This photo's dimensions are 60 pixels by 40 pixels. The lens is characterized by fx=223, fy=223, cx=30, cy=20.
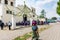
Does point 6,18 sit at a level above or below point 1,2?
below

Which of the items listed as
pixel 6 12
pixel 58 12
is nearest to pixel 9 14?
pixel 6 12

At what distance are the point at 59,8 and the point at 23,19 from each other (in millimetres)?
53516

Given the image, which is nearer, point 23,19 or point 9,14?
point 9,14

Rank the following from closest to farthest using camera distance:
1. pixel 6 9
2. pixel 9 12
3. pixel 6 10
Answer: pixel 6 9 → pixel 6 10 → pixel 9 12

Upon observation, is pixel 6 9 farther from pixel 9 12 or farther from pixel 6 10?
pixel 9 12

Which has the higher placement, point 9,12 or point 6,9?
point 6,9

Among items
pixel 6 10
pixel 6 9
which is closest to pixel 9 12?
pixel 6 10

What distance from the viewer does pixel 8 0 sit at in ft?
176

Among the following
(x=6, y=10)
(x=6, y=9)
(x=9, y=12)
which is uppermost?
(x=6, y=9)

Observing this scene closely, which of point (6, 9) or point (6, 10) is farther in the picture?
point (6, 10)

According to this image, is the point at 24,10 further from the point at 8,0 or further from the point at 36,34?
the point at 36,34

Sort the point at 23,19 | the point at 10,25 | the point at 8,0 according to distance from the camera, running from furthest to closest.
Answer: the point at 23,19 < the point at 8,0 < the point at 10,25

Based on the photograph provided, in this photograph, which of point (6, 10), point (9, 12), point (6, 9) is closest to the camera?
point (6, 9)

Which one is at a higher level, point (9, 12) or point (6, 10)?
point (6, 10)
